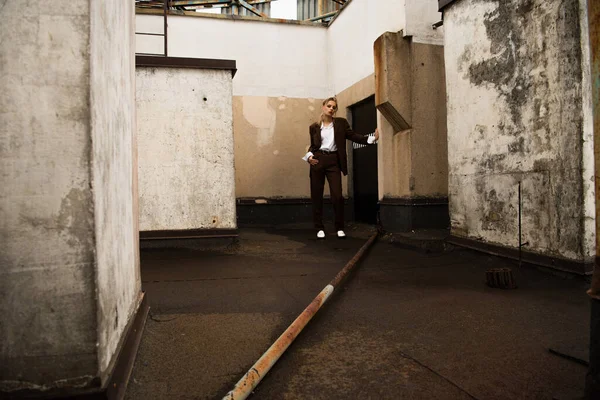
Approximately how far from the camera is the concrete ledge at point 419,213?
6246 millimetres

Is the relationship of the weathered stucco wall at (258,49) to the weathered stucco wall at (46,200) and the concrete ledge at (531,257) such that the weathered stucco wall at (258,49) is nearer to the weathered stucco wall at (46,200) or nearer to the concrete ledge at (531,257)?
the concrete ledge at (531,257)

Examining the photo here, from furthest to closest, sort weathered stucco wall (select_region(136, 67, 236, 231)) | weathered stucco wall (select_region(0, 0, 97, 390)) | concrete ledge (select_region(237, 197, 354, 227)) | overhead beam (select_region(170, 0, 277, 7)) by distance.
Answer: overhead beam (select_region(170, 0, 277, 7)), concrete ledge (select_region(237, 197, 354, 227)), weathered stucco wall (select_region(136, 67, 236, 231)), weathered stucco wall (select_region(0, 0, 97, 390))

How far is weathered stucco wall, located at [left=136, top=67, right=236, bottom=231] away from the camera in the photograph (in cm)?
511

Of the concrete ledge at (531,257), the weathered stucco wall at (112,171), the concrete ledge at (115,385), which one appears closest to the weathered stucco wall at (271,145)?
the concrete ledge at (531,257)

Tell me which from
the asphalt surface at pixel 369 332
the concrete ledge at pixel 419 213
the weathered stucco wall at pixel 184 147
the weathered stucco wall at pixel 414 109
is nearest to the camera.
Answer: the asphalt surface at pixel 369 332

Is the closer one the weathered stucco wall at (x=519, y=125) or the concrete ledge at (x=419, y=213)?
the weathered stucco wall at (x=519, y=125)

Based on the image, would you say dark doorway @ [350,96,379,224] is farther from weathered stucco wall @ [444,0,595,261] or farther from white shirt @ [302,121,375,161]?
weathered stucco wall @ [444,0,595,261]

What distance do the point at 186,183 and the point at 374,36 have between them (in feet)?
13.6

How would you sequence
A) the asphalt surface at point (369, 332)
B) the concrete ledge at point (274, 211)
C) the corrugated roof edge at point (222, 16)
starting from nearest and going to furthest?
the asphalt surface at point (369, 332) < the corrugated roof edge at point (222, 16) < the concrete ledge at point (274, 211)

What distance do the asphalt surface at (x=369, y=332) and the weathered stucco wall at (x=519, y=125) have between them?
48cm

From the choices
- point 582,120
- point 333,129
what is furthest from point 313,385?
point 333,129

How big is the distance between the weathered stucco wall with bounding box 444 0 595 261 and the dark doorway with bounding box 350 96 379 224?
9.44 feet

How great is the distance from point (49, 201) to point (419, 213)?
544cm

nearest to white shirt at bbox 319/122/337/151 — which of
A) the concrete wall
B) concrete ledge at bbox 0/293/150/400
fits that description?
concrete ledge at bbox 0/293/150/400
